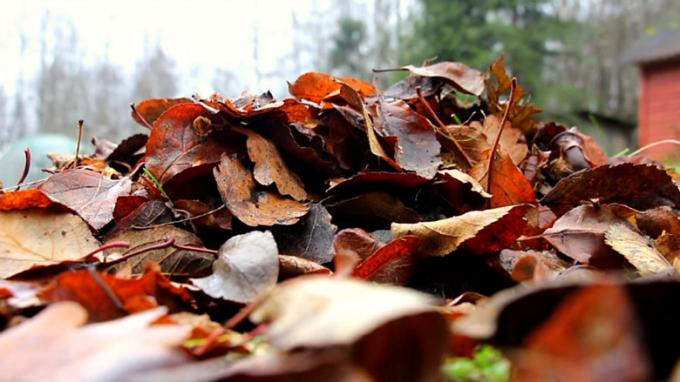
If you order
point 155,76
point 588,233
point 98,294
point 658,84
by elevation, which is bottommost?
point 155,76

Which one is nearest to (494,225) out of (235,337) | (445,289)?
(445,289)

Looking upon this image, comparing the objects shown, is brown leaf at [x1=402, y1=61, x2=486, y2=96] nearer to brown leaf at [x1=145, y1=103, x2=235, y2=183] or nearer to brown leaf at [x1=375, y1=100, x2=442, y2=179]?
brown leaf at [x1=375, y1=100, x2=442, y2=179]

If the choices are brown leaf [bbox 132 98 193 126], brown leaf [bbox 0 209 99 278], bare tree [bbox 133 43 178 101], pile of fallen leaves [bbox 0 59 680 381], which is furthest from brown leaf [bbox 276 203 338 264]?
bare tree [bbox 133 43 178 101]

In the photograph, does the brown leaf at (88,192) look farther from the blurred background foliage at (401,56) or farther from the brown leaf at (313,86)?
the blurred background foliage at (401,56)

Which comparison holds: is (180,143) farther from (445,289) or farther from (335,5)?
(335,5)

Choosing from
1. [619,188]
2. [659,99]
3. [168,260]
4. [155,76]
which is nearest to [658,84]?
[659,99]

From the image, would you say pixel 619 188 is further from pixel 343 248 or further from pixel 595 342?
pixel 595 342

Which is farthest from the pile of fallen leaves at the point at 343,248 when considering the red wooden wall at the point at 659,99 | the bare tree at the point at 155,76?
the bare tree at the point at 155,76

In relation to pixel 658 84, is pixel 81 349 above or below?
above
